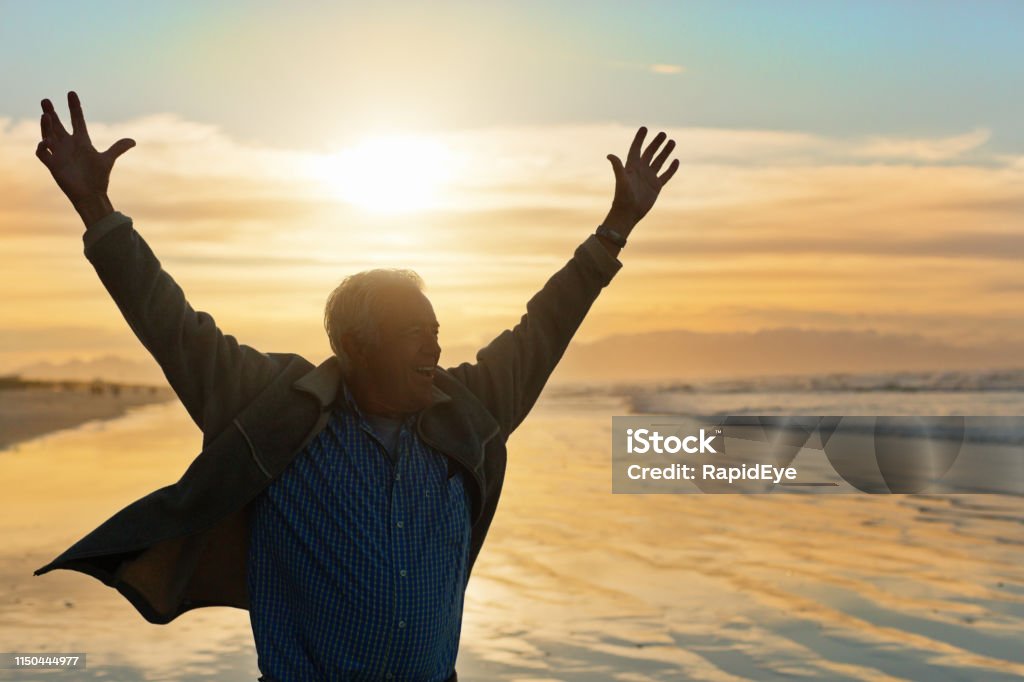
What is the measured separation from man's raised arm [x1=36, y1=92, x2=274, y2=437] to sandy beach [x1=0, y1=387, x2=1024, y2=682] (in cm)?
318

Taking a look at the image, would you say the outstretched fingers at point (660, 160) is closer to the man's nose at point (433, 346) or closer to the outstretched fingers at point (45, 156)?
the man's nose at point (433, 346)

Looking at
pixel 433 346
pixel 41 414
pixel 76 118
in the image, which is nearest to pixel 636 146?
pixel 433 346

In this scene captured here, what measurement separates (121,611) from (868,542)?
208 inches

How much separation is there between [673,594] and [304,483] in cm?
498

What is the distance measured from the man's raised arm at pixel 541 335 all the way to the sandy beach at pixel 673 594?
284 cm

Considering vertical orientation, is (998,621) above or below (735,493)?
below

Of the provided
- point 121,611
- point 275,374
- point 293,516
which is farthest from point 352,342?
point 121,611

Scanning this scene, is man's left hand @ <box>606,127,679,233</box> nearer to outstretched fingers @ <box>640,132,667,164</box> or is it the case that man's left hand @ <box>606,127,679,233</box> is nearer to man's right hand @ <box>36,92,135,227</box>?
outstretched fingers @ <box>640,132,667,164</box>

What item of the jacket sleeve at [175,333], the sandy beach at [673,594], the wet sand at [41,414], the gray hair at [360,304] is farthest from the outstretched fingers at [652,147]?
the wet sand at [41,414]

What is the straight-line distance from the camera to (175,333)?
2729 millimetres

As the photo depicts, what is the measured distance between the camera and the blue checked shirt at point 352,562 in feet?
9.06

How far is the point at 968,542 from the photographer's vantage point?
9562 mm

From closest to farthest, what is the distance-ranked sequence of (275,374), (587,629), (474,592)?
(275,374) < (587,629) < (474,592)

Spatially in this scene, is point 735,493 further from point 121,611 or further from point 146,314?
point 146,314
